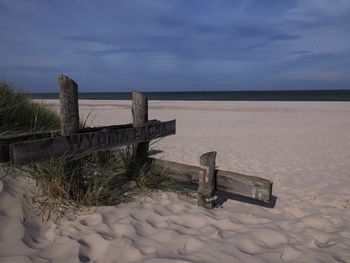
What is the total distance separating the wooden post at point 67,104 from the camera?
386 cm

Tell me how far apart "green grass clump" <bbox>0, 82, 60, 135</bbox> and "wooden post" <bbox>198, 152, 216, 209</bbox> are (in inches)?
96.0

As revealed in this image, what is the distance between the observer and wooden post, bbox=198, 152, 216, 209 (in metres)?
4.42

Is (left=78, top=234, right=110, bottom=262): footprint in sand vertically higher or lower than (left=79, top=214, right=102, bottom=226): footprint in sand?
lower

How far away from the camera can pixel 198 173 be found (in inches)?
187

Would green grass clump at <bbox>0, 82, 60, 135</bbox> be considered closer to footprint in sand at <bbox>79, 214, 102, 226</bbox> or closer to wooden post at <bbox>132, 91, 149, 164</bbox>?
wooden post at <bbox>132, 91, 149, 164</bbox>

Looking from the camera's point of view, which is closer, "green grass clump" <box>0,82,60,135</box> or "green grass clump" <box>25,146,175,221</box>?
"green grass clump" <box>25,146,175,221</box>

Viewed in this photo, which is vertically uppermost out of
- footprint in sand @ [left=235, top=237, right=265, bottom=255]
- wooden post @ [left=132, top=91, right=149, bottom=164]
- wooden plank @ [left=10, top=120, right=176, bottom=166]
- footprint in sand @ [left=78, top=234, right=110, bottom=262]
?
wooden post @ [left=132, top=91, right=149, bottom=164]

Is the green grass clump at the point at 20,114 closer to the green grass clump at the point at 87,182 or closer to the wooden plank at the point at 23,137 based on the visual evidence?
the wooden plank at the point at 23,137

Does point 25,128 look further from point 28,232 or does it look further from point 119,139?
point 28,232

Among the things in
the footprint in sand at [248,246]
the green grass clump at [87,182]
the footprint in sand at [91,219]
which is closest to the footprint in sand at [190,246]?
the footprint in sand at [248,246]

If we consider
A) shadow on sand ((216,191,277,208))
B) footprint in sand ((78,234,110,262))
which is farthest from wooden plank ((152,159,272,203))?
footprint in sand ((78,234,110,262))

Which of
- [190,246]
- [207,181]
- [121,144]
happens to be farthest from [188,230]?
[121,144]

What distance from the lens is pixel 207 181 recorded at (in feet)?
14.6

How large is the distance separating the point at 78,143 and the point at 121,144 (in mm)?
669
